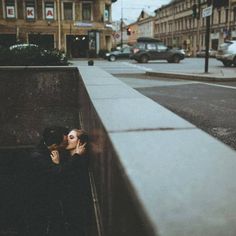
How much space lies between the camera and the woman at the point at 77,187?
3.72m

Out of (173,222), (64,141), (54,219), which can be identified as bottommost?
(54,219)

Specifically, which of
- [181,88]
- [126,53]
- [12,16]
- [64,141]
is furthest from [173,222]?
[12,16]

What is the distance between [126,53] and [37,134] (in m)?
30.3

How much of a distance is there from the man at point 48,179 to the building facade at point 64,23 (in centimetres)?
3812

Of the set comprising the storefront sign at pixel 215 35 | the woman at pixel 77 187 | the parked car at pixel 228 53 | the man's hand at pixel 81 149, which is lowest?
the woman at pixel 77 187

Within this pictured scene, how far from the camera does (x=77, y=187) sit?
13.8 feet

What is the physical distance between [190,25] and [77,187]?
74.5 m

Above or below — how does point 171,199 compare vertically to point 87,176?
above

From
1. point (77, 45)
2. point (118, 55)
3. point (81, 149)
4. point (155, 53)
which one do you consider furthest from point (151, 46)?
point (81, 149)

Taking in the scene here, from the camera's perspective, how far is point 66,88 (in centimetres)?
670

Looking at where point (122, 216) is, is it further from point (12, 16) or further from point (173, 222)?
point (12, 16)

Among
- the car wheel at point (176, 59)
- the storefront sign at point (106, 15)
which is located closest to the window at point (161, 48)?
the car wheel at point (176, 59)

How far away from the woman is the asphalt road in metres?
1.68

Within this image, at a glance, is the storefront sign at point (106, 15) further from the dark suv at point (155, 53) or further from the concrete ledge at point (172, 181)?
the concrete ledge at point (172, 181)
